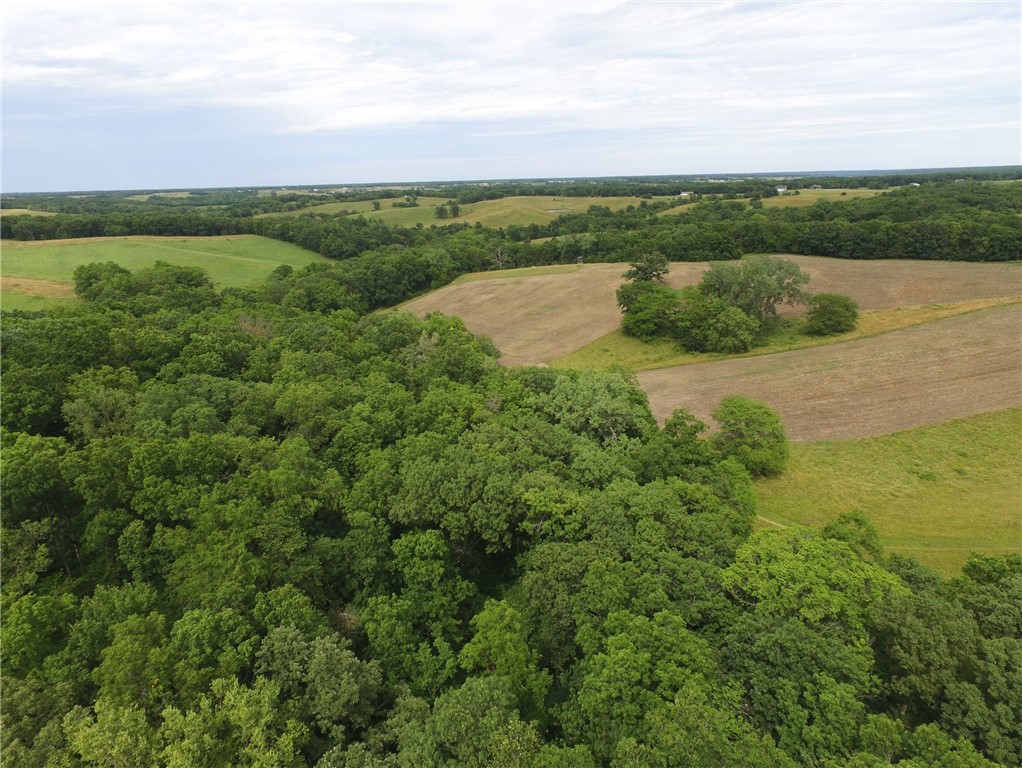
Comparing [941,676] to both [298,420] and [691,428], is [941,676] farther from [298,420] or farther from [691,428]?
[298,420]

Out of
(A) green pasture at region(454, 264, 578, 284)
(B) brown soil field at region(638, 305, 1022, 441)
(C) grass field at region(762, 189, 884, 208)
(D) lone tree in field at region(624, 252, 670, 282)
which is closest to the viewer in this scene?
(B) brown soil field at region(638, 305, 1022, 441)

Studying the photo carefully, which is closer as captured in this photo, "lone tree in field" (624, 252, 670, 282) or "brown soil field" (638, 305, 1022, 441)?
"brown soil field" (638, 305, 1022, 441)

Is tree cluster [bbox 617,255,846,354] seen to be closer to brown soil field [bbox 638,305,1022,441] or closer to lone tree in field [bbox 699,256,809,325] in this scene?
lone tree in field [bbox 699,256,809,325]

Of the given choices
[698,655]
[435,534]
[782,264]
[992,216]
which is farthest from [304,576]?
[992,216]

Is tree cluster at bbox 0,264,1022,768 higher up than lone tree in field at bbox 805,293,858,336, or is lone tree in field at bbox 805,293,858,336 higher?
lone tree in field at bbox 805,293,858,336

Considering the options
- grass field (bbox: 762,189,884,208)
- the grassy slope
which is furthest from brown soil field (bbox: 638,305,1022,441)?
grass field (bbox: 762,189,884,208)

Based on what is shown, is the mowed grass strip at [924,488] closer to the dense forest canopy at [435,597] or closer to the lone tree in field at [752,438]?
the lone tree in field at [752,438]
